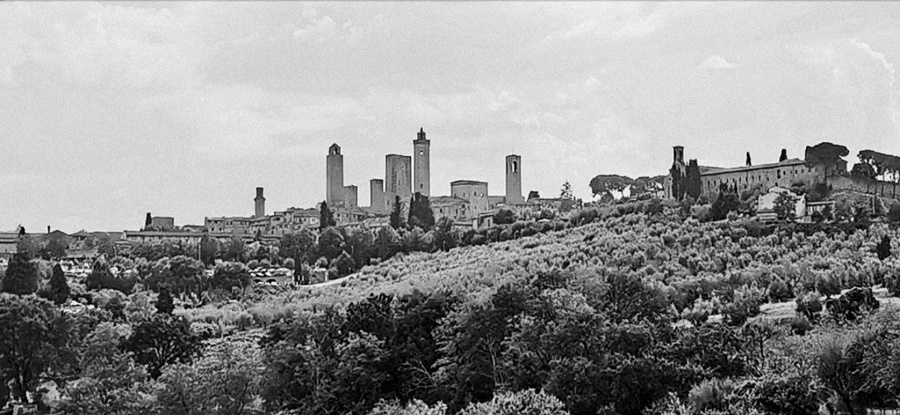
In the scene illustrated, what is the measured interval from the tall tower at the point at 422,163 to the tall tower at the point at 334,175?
301 inches

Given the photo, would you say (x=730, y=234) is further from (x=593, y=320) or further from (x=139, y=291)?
(x=139, y=291)

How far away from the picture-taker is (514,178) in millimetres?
109875

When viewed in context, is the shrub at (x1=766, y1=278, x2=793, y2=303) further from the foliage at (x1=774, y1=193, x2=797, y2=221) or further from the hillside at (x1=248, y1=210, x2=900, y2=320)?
the foliage at (x1=774, y1=193, x2=797, y2=221)

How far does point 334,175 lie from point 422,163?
9.03m

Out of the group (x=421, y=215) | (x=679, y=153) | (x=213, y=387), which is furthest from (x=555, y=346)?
(x=679, y=153)

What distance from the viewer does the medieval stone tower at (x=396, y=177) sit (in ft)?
359

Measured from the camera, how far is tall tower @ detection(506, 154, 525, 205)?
4309 inches

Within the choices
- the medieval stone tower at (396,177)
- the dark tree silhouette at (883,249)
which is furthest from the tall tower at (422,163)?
the dark tree silhouette at (883,249)

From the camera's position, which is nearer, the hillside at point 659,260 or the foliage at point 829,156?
the hillside at point 659,260

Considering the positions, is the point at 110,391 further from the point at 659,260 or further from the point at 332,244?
the point at 332,244

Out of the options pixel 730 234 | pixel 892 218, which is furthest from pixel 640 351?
pixel 892 218

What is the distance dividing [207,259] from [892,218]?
42.5m

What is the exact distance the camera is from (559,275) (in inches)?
1539

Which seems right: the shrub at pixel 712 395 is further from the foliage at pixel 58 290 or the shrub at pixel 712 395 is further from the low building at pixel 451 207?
the low building at pixel 451 207
